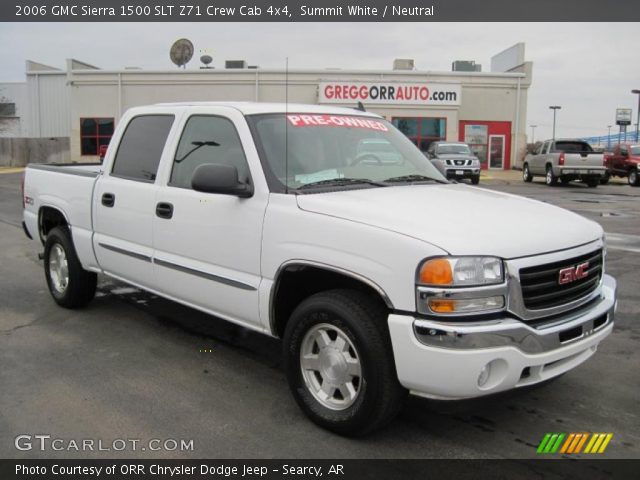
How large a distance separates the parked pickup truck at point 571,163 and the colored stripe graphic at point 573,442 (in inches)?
870

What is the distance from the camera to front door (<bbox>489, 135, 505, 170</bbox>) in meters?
35.6

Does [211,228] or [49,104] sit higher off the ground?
[49,104]

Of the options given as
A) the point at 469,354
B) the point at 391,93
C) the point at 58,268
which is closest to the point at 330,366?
the point at 469,354

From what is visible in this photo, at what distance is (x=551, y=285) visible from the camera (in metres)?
3.28

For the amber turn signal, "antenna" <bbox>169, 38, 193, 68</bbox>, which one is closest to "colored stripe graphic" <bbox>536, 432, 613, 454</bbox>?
the amber turn signal

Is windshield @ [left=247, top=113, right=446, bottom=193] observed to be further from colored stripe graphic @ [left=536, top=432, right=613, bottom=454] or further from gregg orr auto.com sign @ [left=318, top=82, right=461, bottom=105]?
gregg orr auto.com sign @ [left=318, top=82, right=461, bottom=105]

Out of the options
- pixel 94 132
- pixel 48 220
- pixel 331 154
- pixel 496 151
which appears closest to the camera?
pixel 331 154

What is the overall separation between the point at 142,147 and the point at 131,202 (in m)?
0.51

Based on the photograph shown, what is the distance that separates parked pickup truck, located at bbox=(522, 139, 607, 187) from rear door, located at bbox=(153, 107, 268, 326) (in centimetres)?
2191

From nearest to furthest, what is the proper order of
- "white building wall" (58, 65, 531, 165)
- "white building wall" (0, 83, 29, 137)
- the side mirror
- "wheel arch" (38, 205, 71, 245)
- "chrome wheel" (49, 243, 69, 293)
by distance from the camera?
the side mirror
"chrome wheel" (49, 243, 69, 293)
"wheel arch" (38, 205, 71, 245)
"white building wall" (58, 65, 531, 165)
"white building wall" (0, 83, 29, 137)

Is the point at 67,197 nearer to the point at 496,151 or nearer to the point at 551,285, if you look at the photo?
the point at 551,285

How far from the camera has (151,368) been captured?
4520 mm
